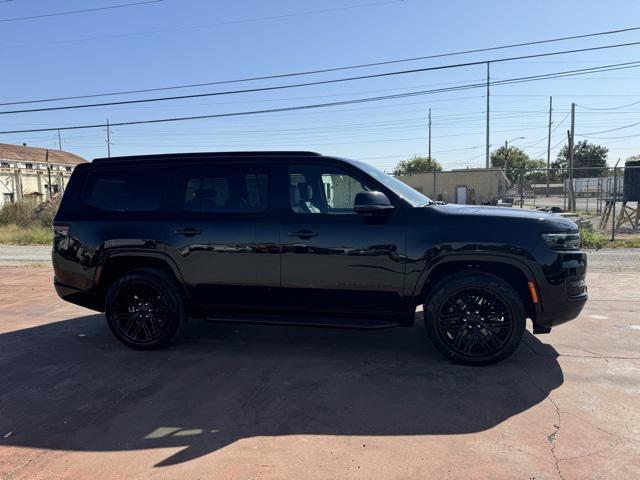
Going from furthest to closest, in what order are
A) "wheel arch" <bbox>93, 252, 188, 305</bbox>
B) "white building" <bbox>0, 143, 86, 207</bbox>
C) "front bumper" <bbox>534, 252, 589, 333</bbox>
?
"white building" <bbox>0, 143, 86, 207</bbox> < "wheel arch" <bbox>93, 252, 188, 305</bbox> < "front bumper" <bbox>534, 252, 589, 333</bbox>

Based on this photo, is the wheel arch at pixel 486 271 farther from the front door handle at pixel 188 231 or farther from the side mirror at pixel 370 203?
the front door handle at pixel 188 231

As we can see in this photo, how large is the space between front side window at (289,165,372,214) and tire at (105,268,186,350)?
1600 mm

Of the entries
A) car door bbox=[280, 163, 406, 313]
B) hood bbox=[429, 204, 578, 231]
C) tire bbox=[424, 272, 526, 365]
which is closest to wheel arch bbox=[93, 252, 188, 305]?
car door bbox=[280, 163, 406, 313]

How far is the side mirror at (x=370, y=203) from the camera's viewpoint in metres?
4.29

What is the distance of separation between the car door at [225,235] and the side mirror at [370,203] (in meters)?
0.88

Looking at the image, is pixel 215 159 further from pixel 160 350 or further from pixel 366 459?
pixel 366 459

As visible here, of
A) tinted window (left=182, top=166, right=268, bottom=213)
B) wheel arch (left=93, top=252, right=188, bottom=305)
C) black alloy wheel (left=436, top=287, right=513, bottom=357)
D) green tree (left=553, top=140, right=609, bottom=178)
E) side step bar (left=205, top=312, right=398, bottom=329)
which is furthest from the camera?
green tree (left=553, top=140, right=609, bottom=178)

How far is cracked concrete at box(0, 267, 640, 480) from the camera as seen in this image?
297cm

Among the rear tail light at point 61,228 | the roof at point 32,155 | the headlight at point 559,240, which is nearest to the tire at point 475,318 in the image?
the headlight at point 559,240

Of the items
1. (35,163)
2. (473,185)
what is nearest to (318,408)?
(473,185)

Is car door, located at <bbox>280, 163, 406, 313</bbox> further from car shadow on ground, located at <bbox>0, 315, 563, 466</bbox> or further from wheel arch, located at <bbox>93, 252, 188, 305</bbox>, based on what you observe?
wheel arch, located at <bbox>93, 252, 188, 305</bbox>

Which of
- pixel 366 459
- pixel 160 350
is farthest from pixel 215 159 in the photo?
pixel 366 459

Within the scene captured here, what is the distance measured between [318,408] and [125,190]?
Result: 313 cm

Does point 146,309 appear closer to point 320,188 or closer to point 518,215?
point 320,188
